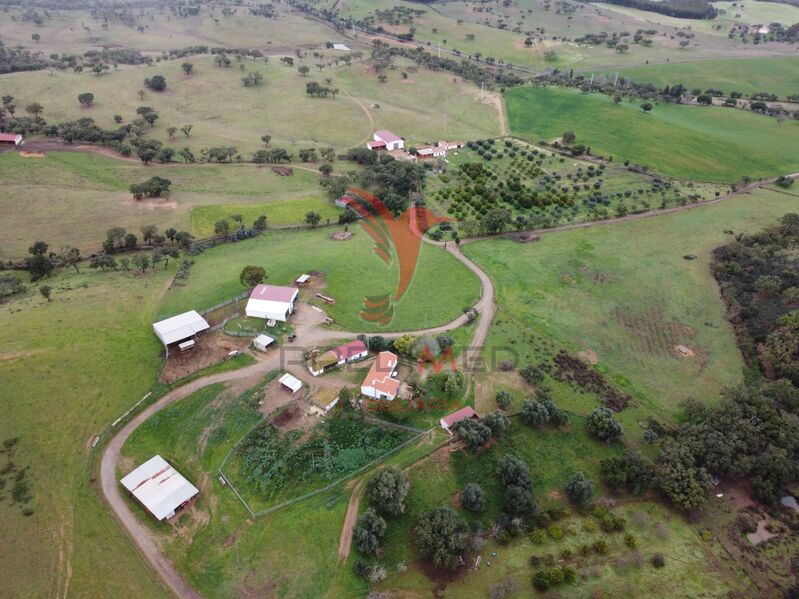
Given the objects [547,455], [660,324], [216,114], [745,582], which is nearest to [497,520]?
[547,455]

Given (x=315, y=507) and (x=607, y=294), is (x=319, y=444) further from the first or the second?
(x=607, y=294)

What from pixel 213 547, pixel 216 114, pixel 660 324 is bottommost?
pixel 213 547

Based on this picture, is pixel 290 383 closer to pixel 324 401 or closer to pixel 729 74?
pixel 324 401

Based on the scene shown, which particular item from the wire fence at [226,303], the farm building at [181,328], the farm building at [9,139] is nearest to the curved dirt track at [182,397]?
the farm building at [181,328]

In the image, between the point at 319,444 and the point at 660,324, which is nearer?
the point at 319,444

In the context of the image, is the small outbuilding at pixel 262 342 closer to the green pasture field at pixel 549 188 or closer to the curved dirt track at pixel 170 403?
the curved dirt track at pixel 170 403

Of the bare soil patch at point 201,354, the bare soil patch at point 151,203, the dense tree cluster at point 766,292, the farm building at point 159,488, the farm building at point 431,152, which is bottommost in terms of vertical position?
the farm building at point 159,488
